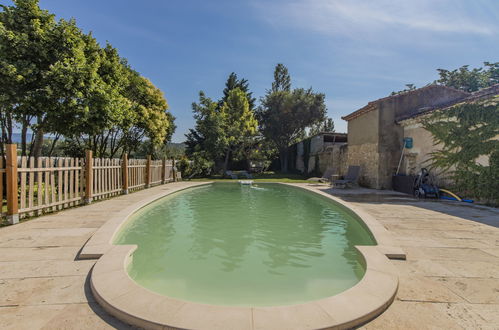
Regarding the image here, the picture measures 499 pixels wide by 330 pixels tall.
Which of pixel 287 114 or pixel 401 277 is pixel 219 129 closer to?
pixel 287 114

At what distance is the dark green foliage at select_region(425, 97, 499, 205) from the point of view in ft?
28.3

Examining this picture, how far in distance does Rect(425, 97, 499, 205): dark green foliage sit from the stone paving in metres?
3.82

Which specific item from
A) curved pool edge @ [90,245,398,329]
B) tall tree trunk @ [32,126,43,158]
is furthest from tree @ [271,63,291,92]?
curved pool edge @ [90,245,398,329]

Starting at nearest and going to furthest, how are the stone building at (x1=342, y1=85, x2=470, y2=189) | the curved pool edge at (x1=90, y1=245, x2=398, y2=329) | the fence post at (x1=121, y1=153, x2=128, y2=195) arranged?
the curved pool edge at (x1=90, y1=245, x2=398, y2=329) → the fence post at (x1=121, y1=153, x2=128, y2=195) → the stone building at (x1=342, y1=85, x2=470, y2=189)

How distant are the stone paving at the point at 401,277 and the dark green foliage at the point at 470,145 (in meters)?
3.82

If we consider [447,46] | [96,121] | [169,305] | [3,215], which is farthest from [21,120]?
[447,46]

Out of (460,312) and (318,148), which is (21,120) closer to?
(460,312)

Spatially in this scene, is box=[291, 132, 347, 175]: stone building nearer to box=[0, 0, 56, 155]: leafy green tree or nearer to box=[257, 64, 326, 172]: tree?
box=[257, 64, 326, 172]: tree

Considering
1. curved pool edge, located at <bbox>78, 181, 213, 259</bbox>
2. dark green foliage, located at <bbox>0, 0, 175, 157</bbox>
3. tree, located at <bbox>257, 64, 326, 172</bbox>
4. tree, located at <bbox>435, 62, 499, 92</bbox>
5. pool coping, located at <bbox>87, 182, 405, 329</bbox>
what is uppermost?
tree, located at <bbox>435, 62, 499, 92</bbox>

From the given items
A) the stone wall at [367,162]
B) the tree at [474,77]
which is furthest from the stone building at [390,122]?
the tree at [474,77]

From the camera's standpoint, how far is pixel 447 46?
356 inches

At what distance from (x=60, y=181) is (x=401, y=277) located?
794 cm

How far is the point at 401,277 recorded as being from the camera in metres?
3.07

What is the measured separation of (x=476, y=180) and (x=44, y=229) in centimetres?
1237
